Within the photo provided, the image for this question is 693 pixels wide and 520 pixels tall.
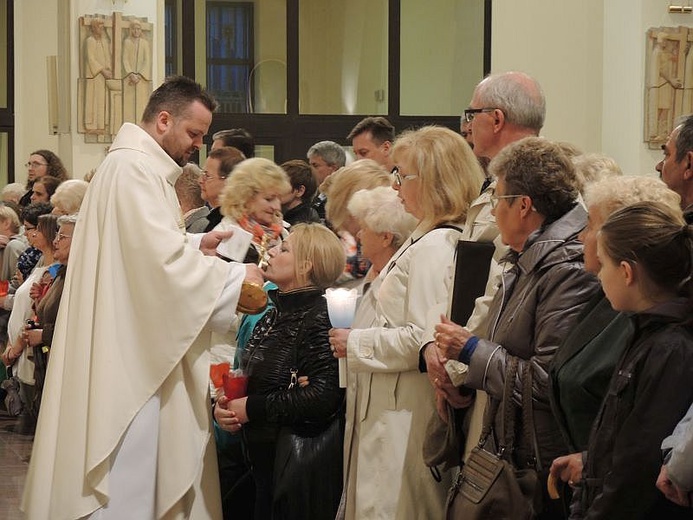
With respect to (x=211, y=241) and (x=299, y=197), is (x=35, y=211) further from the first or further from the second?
(x=211, y=241)

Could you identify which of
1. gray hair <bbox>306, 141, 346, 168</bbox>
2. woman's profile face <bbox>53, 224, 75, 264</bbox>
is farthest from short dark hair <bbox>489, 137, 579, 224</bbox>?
gray hair <bbox>306, 141, 346, 168</bbox>

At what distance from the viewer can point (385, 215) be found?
188 inches

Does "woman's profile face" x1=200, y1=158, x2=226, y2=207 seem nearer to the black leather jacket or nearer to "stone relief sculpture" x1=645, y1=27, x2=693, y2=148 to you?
the black leather jacket

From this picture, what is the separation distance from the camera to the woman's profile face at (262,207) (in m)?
5.96

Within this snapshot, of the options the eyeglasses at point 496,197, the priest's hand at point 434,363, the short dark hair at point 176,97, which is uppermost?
the short dark hair at point 176,97

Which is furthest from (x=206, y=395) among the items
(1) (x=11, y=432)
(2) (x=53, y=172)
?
(2) (x=53, y=172)

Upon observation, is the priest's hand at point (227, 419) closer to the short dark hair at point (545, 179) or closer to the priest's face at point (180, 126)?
the priest's face at point (180, 126)

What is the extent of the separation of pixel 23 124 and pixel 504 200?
1282cm

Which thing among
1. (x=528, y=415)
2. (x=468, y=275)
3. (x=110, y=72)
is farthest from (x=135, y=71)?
(x=528, y=415)

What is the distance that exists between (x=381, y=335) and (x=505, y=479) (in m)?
0.93

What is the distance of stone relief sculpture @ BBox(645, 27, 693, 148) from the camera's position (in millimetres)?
12234

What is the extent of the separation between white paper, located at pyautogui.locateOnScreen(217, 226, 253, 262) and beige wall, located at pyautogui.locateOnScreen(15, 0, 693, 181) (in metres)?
7.51

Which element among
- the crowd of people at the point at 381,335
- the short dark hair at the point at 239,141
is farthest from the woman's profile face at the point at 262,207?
the short dark hair at the point at 239,141

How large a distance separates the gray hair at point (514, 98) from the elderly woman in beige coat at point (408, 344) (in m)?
0.25
